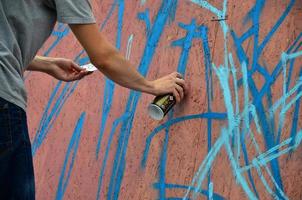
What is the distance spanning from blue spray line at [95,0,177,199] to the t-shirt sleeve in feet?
2.80

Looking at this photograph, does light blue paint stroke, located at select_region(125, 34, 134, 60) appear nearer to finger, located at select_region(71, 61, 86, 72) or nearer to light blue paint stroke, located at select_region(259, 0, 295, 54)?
finger, located at select_region(71, 61, 86, 72)

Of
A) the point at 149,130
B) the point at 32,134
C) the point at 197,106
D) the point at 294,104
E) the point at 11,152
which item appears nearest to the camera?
the point at 11,152

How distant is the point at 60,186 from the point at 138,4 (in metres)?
1.11

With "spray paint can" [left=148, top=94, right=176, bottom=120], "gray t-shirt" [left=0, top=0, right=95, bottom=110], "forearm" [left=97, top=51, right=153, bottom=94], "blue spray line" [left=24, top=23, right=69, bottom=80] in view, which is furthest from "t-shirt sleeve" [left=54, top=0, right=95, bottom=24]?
"blue spray line" [left=24, top=23, right=69, bottom=80]

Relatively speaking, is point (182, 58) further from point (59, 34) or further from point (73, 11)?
point (59, 34)

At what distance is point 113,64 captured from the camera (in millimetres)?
2656

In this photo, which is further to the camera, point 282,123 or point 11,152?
point 282,123

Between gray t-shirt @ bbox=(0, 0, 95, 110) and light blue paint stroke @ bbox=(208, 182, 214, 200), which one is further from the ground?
gray t-shirt @ bbox=(0, 0, 95, 110)

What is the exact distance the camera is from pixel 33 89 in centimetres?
396

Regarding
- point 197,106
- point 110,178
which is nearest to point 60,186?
point 110,178

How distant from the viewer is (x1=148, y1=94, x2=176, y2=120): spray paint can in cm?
295

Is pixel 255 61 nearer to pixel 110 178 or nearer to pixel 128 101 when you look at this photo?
pixel 128 101

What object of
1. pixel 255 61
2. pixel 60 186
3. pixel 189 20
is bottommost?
pixel 60 186

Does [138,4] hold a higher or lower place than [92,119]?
higher
